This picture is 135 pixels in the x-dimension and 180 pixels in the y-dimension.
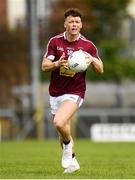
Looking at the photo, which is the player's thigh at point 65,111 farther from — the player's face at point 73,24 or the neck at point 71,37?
the player's face at point 73,24

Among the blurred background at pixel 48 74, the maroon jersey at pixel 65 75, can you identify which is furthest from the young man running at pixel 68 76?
the blurred background at pixel 48 74

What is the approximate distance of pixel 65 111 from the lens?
14.6m

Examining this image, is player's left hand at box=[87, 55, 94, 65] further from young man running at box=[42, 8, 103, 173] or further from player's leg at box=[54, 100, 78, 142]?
player's leg at box=[54, 100, 78, 142]

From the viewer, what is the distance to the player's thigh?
14484mm

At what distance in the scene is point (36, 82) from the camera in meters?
44.0

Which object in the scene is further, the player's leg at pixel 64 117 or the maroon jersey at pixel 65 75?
the maroon jersey at pixel 65 75

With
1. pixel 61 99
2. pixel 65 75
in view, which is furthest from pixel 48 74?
pixel 65 75

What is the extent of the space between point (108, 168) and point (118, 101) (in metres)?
30.3

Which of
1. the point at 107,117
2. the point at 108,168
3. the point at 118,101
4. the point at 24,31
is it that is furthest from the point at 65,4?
the point at 108,168

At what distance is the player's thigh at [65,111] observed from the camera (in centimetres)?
1448

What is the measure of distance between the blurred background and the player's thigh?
82.4 ft

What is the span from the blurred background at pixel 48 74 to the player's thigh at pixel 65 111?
82.4 feet

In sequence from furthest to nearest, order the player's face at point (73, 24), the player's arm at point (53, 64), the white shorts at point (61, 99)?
1. the white shorts at point (61, 99)
2. the player's face at point (73, 24)
3. the player's arm at point (53, 64)

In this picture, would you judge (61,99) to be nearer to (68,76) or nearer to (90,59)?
(68,76)
